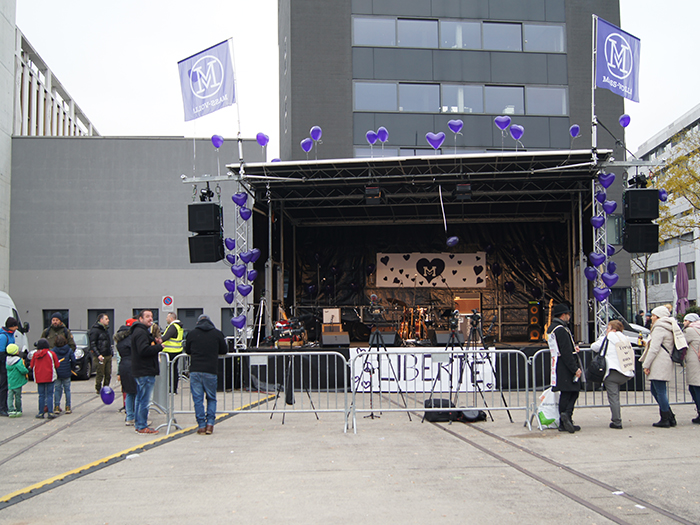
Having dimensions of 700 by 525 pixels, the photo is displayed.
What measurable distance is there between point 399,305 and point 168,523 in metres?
16.8

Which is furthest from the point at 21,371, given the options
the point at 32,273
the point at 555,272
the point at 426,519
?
the point at 32,273

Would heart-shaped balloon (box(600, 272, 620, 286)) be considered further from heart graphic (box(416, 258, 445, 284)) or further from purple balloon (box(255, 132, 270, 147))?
heart graphic (box(416, 258, 445, 284))

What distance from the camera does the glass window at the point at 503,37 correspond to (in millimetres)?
21328

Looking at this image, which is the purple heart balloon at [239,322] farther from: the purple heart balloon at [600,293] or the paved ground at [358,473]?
the purple heart balloon at [600,293]

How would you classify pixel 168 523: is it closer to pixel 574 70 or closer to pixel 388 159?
pixel 388 159

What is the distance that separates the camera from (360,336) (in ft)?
66.4

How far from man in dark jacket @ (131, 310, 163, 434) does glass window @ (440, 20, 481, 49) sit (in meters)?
16.6

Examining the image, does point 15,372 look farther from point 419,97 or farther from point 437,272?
point 419,97

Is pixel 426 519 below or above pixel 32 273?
below

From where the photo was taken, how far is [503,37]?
21.4 metres

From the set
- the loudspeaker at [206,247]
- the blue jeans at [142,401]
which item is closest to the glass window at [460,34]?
the loudspeaker at [206,247]

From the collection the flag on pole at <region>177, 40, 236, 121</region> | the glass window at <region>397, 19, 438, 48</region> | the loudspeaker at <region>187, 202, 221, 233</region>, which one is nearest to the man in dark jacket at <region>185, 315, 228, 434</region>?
the loudspeaker at <region>187, 202, 221, 233</region>

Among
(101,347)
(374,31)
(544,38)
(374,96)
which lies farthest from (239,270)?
(544,38)

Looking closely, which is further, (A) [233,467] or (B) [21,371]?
(B) [21,371]
